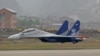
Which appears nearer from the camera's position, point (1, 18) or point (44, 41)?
point (44, 41)

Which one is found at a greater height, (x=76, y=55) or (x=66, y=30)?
(x=66, y=30)

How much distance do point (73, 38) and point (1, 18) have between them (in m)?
81.3

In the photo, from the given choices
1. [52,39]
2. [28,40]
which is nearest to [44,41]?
[52,39]

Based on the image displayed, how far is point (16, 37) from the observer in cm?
5350

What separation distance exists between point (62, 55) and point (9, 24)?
10707cm

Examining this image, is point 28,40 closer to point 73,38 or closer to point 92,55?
point 73,38

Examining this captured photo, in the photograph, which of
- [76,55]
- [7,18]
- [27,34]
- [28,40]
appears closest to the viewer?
[76,55]

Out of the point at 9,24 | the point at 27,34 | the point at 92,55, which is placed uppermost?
the point at 9,24

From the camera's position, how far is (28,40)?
59625 mm

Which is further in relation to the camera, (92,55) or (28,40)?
(28,40)

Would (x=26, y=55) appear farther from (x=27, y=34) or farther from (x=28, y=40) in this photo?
(x=28, y=40)

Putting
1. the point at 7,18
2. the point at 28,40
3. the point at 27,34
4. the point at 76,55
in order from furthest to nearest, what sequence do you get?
the point at 7,18, the point at 28,40, the point at 27,34, the point at 76,55

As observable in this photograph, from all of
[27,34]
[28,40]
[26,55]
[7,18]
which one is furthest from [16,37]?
[7,18]

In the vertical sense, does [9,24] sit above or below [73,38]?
above
